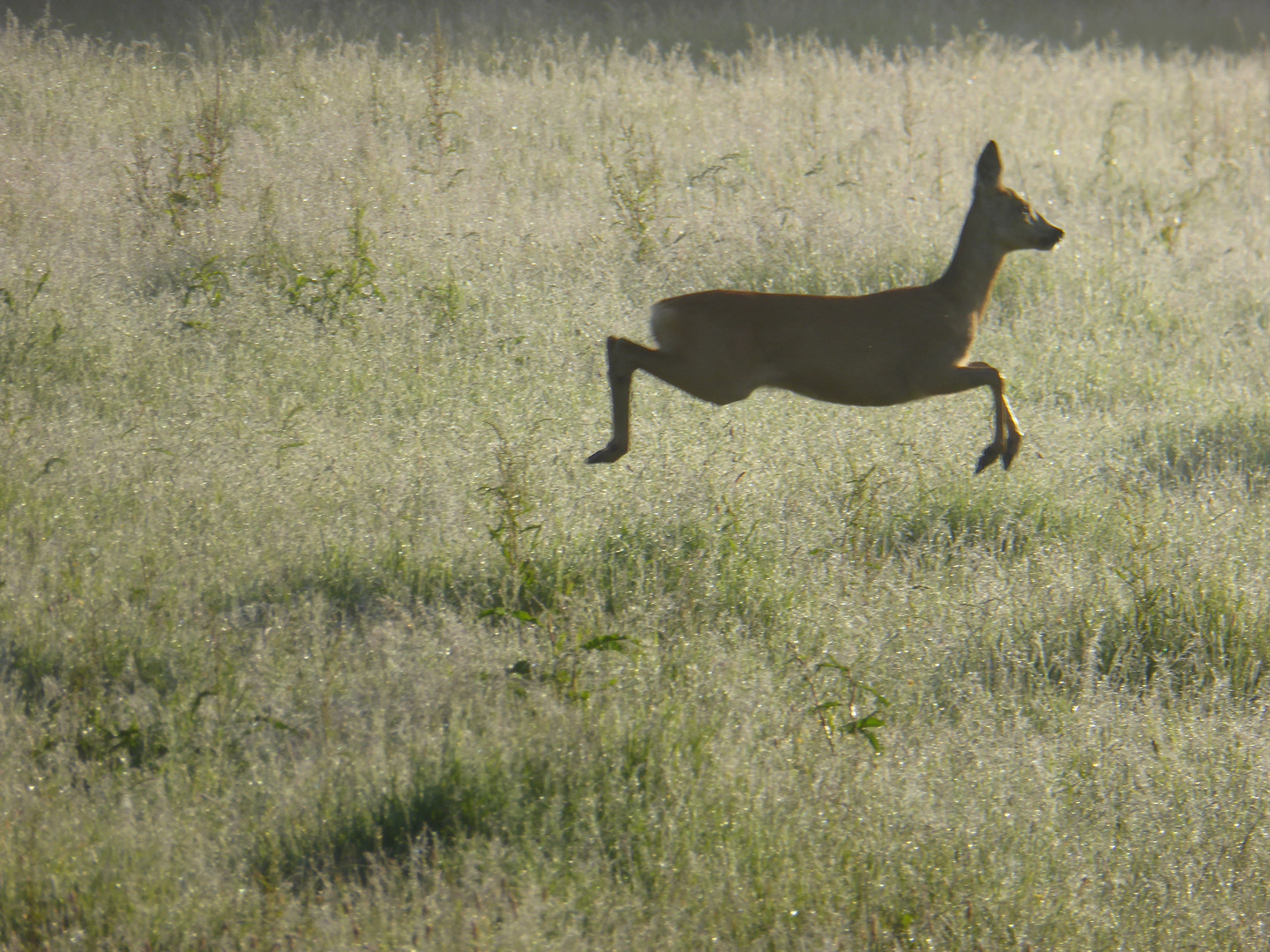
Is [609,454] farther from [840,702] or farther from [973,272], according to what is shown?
[973,272]

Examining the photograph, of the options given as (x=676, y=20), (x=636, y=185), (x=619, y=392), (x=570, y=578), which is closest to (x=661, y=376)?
(x=619, y=392)

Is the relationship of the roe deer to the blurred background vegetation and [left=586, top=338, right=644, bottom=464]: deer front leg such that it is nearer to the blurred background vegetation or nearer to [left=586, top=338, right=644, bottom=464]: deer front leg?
[left=586, top=338, right=644, bottom=464]: deer front leg

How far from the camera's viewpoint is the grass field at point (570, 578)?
2.79 m

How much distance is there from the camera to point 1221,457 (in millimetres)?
5812

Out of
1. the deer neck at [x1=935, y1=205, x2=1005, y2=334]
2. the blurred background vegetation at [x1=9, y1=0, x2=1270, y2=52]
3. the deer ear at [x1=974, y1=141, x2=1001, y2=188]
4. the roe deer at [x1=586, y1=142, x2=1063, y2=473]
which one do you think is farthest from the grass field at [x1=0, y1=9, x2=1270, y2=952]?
the blurred background vegetation at [x1=9, y1=0, x2=1270, y2=52]

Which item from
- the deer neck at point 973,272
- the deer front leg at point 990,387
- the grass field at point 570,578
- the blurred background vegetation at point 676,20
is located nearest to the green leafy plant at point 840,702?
the grass field at point 570,578

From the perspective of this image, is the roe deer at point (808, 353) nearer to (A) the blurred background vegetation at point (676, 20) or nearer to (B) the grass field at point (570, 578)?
(B) the grass field at point (570, 578)

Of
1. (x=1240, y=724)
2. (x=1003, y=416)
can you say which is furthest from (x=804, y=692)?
(x=1003, y=416)

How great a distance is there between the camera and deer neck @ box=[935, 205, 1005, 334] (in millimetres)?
5070

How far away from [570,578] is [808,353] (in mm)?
1419

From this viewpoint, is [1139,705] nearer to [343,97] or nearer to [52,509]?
[52,509]

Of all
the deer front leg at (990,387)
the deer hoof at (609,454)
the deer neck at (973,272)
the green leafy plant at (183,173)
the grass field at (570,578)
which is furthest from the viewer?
the green leafy plant at (183,173)

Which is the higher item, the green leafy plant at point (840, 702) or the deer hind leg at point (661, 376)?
the deer hind leg at point (661, 376)

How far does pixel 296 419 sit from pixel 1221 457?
4.45 m
